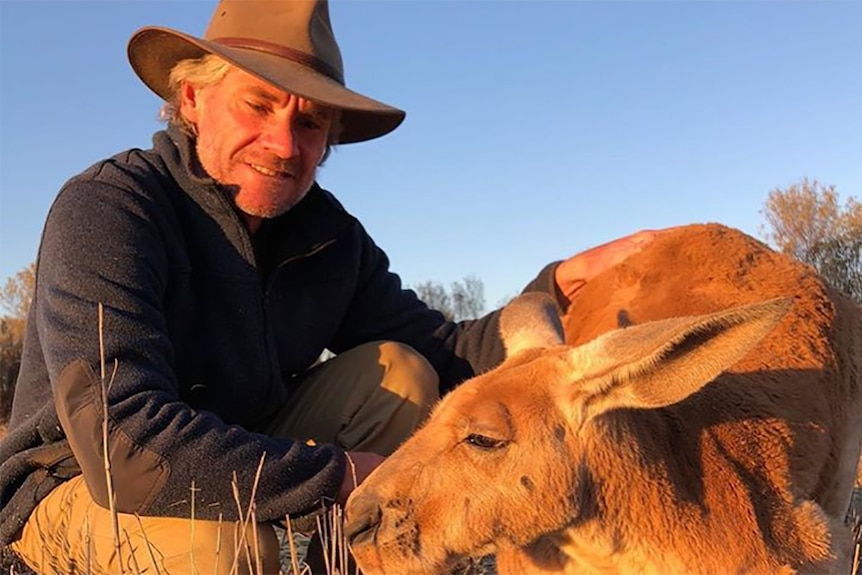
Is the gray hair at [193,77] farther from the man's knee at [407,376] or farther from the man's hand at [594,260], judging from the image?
the man's hand at [594,260]

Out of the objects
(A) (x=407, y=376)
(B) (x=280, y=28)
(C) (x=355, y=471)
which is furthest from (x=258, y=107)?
(C) (x=355, y=471)

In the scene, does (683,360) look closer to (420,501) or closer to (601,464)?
(601,464)

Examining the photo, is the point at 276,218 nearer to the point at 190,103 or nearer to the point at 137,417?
the point at 190,103

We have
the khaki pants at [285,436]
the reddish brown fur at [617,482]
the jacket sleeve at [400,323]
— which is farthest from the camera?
the jacket sleeve at [400,323]

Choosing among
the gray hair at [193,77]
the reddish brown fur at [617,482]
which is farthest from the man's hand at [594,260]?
the gray hair at [193,77]

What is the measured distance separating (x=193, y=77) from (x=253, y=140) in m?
0.57

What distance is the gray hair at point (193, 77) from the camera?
4465 mm

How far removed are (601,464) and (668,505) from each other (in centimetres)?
31

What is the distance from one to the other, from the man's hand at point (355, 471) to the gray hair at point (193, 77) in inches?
74.4

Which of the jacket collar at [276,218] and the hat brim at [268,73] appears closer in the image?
the hat brim at [268,73]

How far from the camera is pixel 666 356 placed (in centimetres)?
289

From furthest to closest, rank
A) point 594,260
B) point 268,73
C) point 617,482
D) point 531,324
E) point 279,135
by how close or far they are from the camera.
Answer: point 594,260 < point 279,135 < point 268,73 < point 531,324 < point 617,482

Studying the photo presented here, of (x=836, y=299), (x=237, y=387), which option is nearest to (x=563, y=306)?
(x=836, y=299)

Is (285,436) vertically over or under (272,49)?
under
